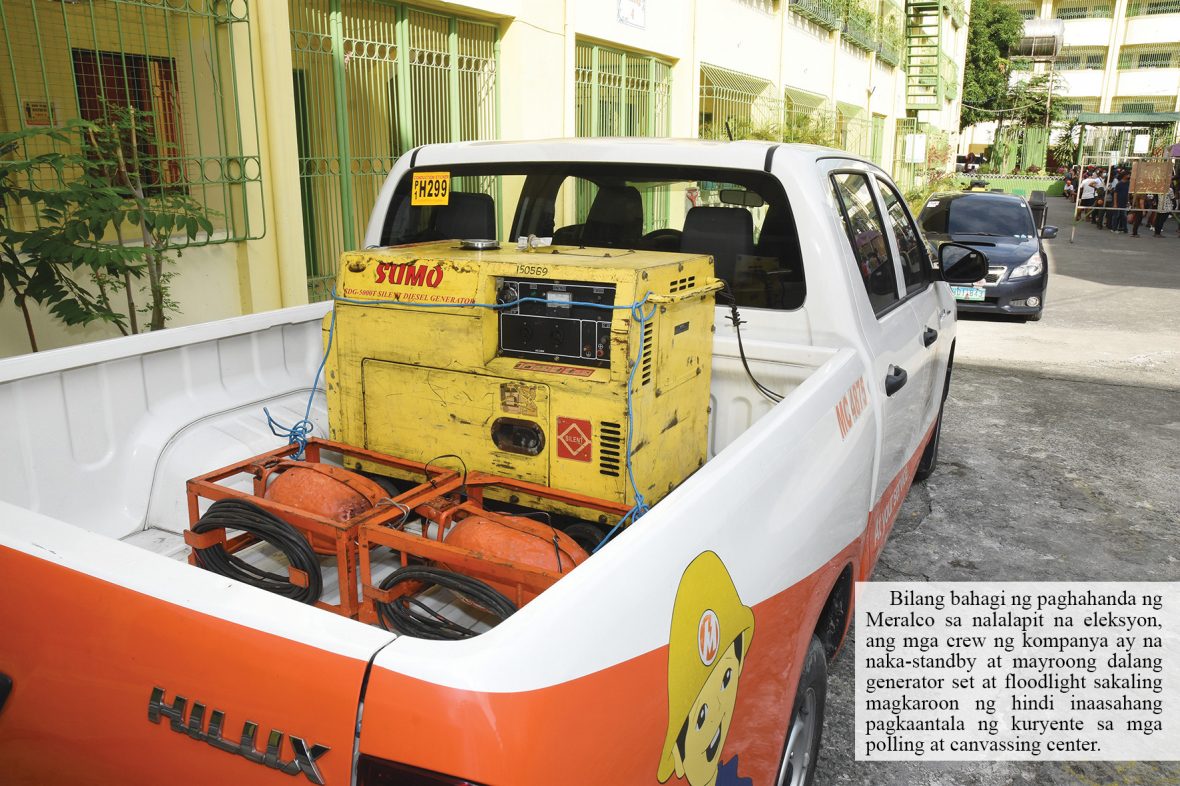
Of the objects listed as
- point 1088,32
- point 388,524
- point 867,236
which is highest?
point 1088,32

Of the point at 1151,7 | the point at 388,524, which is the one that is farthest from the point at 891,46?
the point at 1151,7

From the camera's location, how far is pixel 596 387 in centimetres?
222

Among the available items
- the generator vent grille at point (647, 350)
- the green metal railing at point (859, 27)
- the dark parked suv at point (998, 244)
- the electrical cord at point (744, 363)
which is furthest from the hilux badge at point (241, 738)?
the green metal railing at point (859, 27)

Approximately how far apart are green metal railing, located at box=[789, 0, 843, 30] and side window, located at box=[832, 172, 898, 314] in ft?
46.1

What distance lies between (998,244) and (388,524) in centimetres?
1099

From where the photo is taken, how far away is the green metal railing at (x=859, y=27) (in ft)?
63.7

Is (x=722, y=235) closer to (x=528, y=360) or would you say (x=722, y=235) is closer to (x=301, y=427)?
(x=528, y=360)

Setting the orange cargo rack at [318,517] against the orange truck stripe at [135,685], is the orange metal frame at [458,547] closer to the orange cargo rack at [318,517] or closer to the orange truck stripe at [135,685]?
the orange cargo rack at [318,517]

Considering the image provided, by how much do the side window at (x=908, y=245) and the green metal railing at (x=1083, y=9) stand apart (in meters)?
Result: 57.7

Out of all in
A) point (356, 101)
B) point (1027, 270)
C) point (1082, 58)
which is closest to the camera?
point (356, 101)

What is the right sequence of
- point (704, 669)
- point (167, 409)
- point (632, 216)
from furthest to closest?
point (632, 216) → point (167, 409) → point (704, 669)

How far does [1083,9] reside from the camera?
51531mm

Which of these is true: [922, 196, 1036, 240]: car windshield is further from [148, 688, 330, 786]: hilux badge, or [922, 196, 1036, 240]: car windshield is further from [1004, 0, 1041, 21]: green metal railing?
[1004, 0, 1041, 21]: green metal railing

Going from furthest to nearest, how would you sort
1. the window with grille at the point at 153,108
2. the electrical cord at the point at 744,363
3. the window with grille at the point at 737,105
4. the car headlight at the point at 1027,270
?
the window with grille at the point at 737,105 < the car headlight at the point at 1027,270 < the window with grille at the point at 153,108 < the electrical cord at the point at 744,363
